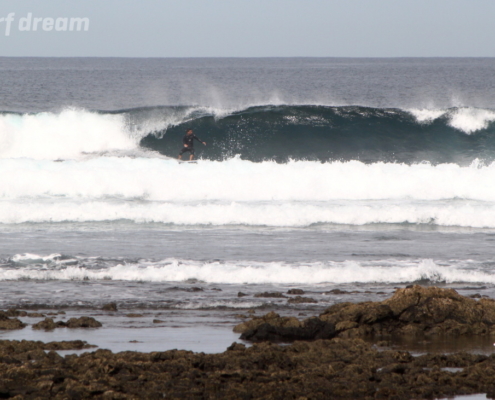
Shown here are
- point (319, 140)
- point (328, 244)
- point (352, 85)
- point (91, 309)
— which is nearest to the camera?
point (91, 309)

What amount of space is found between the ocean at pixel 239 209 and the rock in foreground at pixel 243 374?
5.11ft

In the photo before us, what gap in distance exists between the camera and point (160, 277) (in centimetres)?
988

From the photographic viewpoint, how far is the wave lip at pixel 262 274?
981cm

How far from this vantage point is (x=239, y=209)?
1514 cm

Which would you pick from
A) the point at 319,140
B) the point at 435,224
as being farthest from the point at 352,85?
the point at 435,224

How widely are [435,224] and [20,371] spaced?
37.4 ft

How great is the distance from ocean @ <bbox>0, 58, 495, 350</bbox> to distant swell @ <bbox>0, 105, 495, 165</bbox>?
0.06 metres

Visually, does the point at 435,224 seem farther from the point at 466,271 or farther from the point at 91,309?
the point at 91,309

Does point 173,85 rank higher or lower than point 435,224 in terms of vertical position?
higher

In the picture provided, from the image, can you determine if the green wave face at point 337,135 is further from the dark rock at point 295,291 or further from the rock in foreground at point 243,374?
the rock in foreground at point 243,374

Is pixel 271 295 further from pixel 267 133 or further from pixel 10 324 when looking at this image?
pixel 267 133

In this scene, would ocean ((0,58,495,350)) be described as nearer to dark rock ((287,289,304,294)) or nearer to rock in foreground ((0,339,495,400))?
dark rock ((287,289,304,294))

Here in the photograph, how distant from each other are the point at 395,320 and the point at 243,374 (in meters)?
2.42

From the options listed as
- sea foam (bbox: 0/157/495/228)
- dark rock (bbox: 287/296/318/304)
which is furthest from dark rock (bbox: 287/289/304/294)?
sea foam (bbox: 0/157/495/228)
